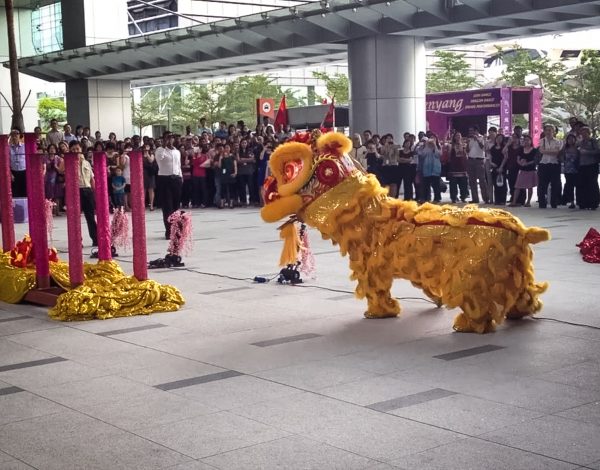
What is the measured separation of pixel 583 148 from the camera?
17.3 m

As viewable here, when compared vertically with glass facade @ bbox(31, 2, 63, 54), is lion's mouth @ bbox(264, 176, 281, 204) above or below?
below

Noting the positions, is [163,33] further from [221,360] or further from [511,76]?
[511,76]

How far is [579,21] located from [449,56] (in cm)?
3159

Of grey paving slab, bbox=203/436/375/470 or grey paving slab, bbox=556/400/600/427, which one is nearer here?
grey paving slab, bbox=203/436/375/470

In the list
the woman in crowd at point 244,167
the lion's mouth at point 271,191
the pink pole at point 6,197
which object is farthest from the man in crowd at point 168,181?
the lion's mouth at point 271,191

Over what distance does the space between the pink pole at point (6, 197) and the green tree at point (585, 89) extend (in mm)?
32402

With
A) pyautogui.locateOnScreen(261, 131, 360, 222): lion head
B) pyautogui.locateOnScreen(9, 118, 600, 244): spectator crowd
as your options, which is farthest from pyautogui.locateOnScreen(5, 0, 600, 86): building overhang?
pyautogui.locateOnScreen(261, 131, 360, 222): lion head

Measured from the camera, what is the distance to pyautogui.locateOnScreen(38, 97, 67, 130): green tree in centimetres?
5212

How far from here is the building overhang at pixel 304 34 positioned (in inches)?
733

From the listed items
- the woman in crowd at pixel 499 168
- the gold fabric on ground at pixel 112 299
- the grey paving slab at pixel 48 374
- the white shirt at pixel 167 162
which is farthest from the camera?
the woman in crowd at pixel 499 168

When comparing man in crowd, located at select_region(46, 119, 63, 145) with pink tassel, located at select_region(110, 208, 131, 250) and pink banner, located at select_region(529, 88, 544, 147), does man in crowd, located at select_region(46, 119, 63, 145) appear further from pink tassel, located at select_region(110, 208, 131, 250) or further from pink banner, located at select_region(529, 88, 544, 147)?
pink banner, located at select_region(529, 88, 544, 147)

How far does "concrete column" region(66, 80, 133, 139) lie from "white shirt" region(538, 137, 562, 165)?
685 inches

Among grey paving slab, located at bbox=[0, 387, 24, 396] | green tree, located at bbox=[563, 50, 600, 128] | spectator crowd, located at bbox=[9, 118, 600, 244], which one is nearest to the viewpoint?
grey paving slab, located at bbox=[0, 387, 24, 396]

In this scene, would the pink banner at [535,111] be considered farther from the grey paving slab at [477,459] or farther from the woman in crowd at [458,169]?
the grey paving slab at [477,459]
